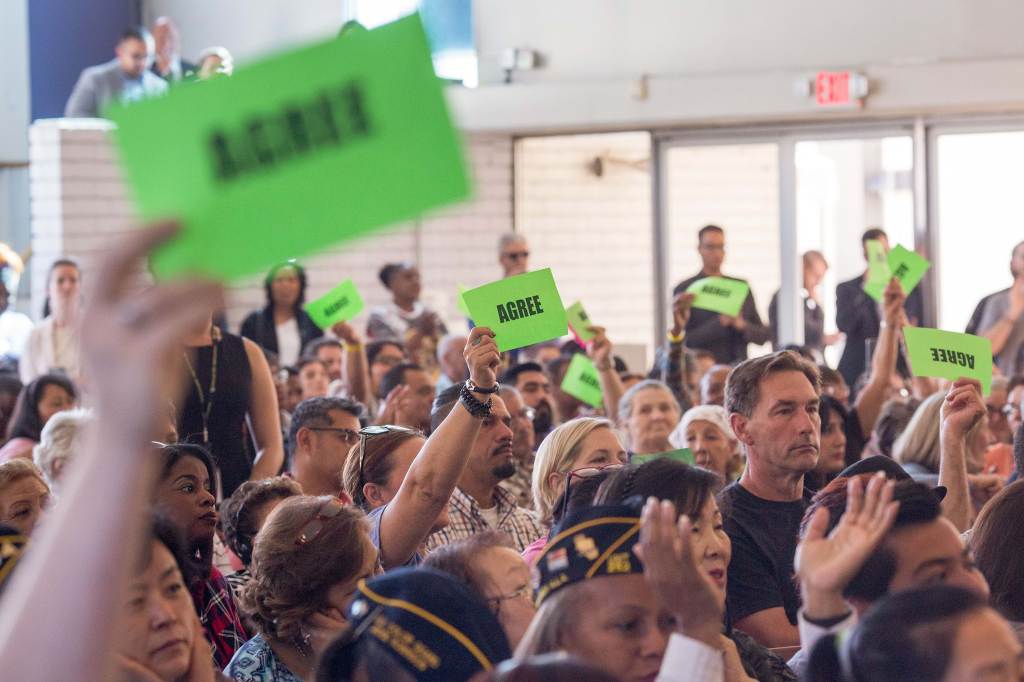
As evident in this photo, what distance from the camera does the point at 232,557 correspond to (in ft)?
15.5

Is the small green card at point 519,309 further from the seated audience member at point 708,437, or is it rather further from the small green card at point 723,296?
the small green card at point 723,296

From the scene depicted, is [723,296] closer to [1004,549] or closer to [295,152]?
[1004,549]

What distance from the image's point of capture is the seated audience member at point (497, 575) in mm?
2990

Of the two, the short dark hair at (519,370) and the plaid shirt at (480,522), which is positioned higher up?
the short dark hair at (519,370)

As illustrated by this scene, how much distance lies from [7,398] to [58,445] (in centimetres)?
187

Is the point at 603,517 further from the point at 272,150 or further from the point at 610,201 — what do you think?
the point at 610,201

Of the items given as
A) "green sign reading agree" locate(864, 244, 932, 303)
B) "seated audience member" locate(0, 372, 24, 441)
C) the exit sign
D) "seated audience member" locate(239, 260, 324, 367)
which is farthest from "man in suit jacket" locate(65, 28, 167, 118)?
"green sign reading agree" locate(864, 244, 932, 303)

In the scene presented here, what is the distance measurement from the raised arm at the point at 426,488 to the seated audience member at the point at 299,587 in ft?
1.51

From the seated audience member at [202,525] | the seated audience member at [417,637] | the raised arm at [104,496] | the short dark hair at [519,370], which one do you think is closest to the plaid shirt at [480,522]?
the seated audience member at [202,525]

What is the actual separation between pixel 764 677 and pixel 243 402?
8.55 feet

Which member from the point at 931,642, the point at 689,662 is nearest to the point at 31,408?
the point at 689,662

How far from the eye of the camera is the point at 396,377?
7113 millimetres

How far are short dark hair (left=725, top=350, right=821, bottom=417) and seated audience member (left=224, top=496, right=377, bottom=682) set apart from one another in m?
1.57

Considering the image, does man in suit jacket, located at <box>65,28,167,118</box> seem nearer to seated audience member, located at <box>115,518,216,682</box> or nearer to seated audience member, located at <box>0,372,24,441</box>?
seated audience member, located at <box>0,372,24,441</box>
